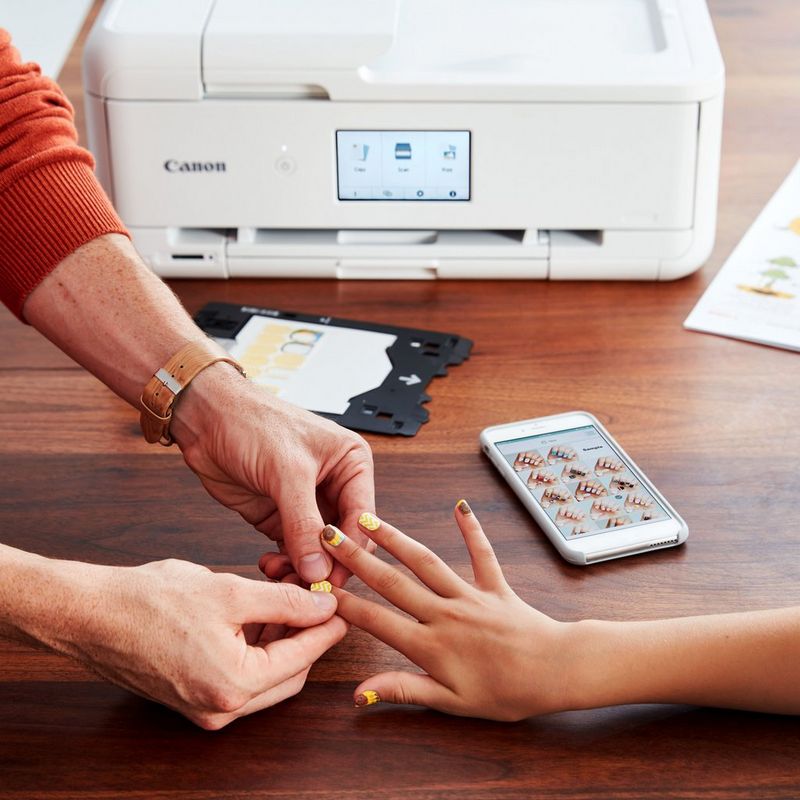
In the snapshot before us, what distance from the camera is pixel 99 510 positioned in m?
1.01

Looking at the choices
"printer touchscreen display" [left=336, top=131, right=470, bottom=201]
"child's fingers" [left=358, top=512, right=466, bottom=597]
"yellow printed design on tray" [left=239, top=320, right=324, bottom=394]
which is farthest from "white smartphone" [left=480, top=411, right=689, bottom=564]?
"printer touchscreen display" [left=336, top=131, right=470, bottom=201]

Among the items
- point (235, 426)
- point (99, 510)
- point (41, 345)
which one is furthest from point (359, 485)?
point (41, 345)

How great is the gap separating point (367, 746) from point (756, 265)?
2.62ft

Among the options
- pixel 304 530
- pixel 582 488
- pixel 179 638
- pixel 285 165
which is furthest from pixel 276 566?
pixel 285 165

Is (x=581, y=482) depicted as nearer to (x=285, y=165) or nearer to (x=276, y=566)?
(x=276, y=566)

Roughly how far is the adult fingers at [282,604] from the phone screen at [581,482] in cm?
21

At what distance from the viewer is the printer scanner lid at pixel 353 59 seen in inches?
48.5

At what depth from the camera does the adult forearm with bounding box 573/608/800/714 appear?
795mm

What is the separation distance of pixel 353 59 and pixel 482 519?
53cm

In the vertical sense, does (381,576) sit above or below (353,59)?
below

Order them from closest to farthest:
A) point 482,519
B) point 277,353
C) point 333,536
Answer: point 333,536 < point 482,519 < point 277,353

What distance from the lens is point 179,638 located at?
78 cm

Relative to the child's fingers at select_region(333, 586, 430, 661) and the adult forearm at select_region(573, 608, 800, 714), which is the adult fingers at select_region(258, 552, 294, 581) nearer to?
the child's fingers at select_region(333, 586, 430, 661)

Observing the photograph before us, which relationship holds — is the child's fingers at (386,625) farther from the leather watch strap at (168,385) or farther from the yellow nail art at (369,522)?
the leather watch strap at (168,385)
